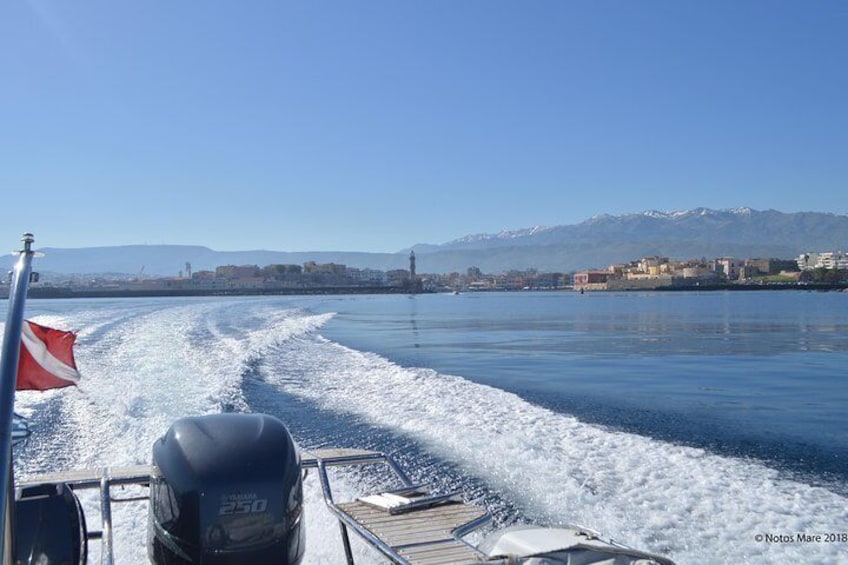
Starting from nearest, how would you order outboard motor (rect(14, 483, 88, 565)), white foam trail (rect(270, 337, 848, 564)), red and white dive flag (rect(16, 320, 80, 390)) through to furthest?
outboard motor (rect(14, 483, 88, 565)) → red and white dive flag (rect(16, 320, 80, 390)) → white foam trail (rect(270, 337, 848, 564))

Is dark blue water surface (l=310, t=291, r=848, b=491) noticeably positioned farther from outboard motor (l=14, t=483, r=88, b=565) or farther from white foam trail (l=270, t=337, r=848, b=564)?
outboard motor (l=14, t=483, r=88, b=565)

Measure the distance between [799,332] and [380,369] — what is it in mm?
23313

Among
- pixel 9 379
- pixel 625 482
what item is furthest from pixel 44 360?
pixel 625 482

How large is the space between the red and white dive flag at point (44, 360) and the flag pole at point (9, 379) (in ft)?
2.65

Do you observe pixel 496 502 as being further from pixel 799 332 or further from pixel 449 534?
pixel 799 332

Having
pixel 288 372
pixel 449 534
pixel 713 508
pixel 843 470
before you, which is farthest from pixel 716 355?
pixel 449 534

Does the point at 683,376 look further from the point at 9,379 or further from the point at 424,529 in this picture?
the point at 9,379

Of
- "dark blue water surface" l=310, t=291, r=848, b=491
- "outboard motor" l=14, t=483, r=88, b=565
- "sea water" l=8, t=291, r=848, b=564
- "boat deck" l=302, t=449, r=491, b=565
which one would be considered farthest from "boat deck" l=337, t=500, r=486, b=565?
"dark blue water surface" l=310, t=291, r=848, b=491

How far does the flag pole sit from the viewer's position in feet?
11.9

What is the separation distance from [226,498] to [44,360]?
61.8 inches

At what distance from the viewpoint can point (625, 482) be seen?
8.45 m

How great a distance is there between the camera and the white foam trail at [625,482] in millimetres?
6848

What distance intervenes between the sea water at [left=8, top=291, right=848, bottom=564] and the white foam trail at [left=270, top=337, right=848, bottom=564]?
0.08 feet

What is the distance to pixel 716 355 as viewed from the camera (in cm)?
2409
